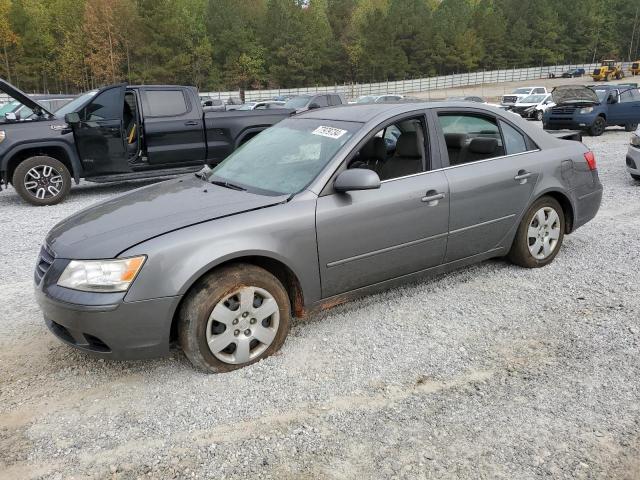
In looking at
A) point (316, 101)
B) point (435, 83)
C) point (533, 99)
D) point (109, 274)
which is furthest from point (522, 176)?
point (435, 83)

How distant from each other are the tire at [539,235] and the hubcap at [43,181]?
709 cm

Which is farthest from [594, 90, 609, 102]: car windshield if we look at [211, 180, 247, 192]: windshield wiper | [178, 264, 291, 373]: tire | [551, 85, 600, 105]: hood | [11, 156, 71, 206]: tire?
[178, 264, 291, 373]: tire

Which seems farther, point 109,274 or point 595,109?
point 595,109

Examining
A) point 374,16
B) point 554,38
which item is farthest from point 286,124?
point 554,38

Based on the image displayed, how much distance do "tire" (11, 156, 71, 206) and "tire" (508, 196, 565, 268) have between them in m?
7.03

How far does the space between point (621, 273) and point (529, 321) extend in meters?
1.50

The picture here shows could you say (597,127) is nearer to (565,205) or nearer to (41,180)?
(565,205)

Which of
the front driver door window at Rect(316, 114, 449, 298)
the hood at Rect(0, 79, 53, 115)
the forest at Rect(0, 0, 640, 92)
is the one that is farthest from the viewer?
the forest at Rect(0, 0, 640, 92)

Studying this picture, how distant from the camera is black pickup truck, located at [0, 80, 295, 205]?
812cm

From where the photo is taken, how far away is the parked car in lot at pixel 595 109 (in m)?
16.2

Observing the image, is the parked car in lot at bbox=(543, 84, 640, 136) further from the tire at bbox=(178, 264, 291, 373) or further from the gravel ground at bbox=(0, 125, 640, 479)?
the tire at bbox=(178, 264, 291, 373)

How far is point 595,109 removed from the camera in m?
16.2

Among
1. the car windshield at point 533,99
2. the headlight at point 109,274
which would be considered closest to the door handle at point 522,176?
the headlight at point 109,274

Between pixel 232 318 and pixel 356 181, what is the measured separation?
1160mm
